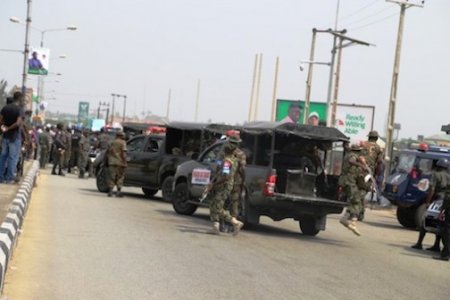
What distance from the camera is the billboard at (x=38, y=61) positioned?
4531cm

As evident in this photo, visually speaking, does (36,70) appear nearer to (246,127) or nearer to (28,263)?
(246,127)

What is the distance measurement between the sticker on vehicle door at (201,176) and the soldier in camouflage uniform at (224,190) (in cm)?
226

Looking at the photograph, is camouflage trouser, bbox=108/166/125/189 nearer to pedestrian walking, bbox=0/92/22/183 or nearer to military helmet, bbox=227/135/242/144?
pedestrian walking, bbox=0/92/22/183

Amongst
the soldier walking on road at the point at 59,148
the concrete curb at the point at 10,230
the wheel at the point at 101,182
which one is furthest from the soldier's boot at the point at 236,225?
the soldier walking on road at the point at 59,148

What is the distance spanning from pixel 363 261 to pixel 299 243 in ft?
5.80

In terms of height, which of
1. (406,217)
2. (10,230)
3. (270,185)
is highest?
(270,185)

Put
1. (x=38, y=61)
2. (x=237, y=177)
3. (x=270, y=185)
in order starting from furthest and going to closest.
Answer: (x=38, y=61) < (x=270, y=185) < (x=237, y=177)

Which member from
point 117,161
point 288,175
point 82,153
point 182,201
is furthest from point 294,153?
point 82,153

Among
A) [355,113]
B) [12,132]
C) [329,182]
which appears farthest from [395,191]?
[355,113]

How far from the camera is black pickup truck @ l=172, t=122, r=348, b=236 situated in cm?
1348

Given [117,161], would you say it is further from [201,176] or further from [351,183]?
[351,183]

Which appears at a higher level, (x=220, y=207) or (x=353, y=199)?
(x=353, y=199)

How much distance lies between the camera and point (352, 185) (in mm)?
13633

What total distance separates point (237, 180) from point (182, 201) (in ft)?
10.9
